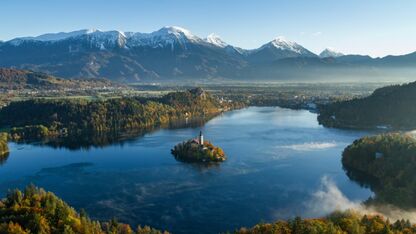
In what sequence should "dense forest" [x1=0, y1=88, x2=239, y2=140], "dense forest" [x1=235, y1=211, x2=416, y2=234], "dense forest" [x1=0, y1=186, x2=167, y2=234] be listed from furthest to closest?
"dense forest" [x1=0, y1=88, x2=239, y2=140] < "dense forest" [x1=0, y1=186, x2=167, y2=234] < "dense forest" [x1=235, y1=211, x2=416, y2=234]

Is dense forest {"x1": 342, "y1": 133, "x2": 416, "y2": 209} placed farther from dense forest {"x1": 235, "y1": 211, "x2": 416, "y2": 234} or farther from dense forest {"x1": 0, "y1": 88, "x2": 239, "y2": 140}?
dense forest {"x1": 0, "y1": 88, "x2": 239, "y2": 140}

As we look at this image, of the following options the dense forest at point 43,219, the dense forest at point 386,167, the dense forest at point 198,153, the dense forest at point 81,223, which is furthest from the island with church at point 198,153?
the dense forest at point 81,223

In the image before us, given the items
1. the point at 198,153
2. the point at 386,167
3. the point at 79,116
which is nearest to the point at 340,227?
the point at 386,167

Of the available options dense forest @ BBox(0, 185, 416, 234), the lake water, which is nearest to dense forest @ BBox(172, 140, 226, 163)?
the lake water

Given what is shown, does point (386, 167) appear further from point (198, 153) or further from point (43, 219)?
point (43, 219)

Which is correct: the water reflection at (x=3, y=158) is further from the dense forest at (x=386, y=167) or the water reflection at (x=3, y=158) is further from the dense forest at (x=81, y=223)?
the dense forest at (x=386, y=167)

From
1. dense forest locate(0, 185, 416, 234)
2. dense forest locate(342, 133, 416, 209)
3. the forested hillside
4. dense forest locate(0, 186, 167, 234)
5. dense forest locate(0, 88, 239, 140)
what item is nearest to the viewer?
dense forest locate(0, 185, 416, 234)
